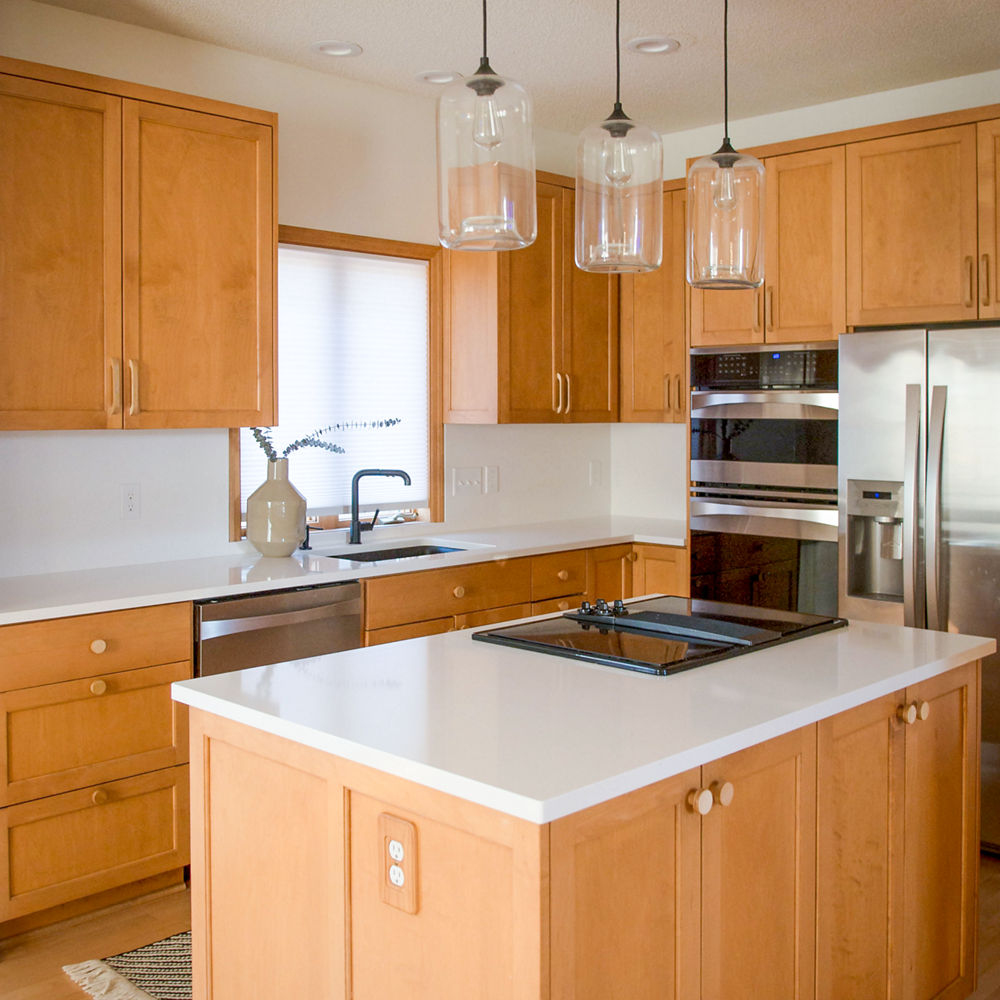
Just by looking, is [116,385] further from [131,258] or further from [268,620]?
[268,620]

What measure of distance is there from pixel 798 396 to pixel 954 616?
99cm

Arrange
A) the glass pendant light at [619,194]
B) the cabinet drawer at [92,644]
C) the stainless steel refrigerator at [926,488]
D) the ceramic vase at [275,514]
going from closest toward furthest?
the glass pendant light at [619,194] < the cabinet drawer at [92,644] < the stainless steel refrigerator at [926,488] < the ceramic vase at [275,514]

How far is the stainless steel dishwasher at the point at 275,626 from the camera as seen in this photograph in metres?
3.22

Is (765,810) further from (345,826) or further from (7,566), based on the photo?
(7,566)

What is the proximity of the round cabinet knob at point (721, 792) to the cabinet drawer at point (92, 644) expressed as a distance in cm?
187

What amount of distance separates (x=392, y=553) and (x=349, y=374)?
2.38ft

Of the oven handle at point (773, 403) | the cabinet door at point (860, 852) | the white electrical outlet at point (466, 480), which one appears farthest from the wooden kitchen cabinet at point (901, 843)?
the white electrical outlet at point (466, 480)

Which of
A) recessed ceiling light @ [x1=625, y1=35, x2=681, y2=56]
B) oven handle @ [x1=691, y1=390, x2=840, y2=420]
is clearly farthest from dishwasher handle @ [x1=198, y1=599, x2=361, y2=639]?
recessed ceiling light @ [x1=625, y1=35, x2=681, y2=56]

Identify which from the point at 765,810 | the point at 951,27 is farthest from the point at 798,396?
the point at 765,810

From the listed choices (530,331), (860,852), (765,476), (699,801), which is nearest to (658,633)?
(860,852)

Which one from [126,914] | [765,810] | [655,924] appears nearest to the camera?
[655,924]

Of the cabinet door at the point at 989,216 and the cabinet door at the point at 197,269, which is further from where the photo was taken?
the cabinet door at the point at 989,216

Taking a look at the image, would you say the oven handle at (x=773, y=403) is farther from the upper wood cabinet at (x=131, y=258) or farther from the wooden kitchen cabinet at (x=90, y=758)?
the wooden kitchen cabinet at (x=90, y=758)

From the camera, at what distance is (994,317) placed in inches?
146
